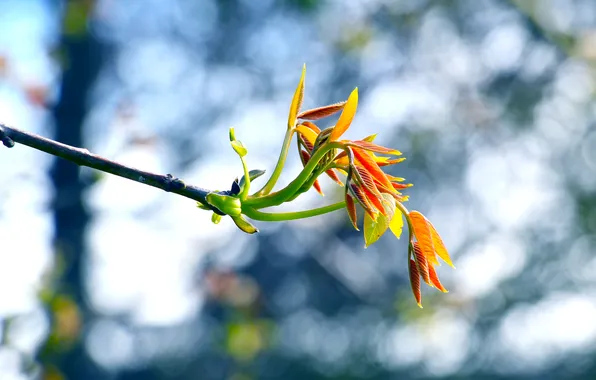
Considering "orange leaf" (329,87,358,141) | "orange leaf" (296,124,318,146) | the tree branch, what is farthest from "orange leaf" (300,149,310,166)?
the tree branch

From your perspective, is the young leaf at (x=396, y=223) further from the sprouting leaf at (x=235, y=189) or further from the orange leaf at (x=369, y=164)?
the sprouting leaf at (x=235, y=189)

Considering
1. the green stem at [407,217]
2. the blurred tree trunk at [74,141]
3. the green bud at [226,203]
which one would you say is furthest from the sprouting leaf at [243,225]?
the blurred tree trunk at [74,141]

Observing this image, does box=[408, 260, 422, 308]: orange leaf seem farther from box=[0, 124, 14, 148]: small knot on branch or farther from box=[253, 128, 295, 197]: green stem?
box=[0, 124, 14, 148]: small knot on branch

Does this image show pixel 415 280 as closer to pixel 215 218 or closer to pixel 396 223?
pixel 396 223

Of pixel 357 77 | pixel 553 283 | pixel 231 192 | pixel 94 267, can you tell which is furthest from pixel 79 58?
pixel 231 192

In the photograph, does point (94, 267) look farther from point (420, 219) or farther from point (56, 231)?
point (420, 219)

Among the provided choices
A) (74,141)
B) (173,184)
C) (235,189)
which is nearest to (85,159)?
(173,184)
